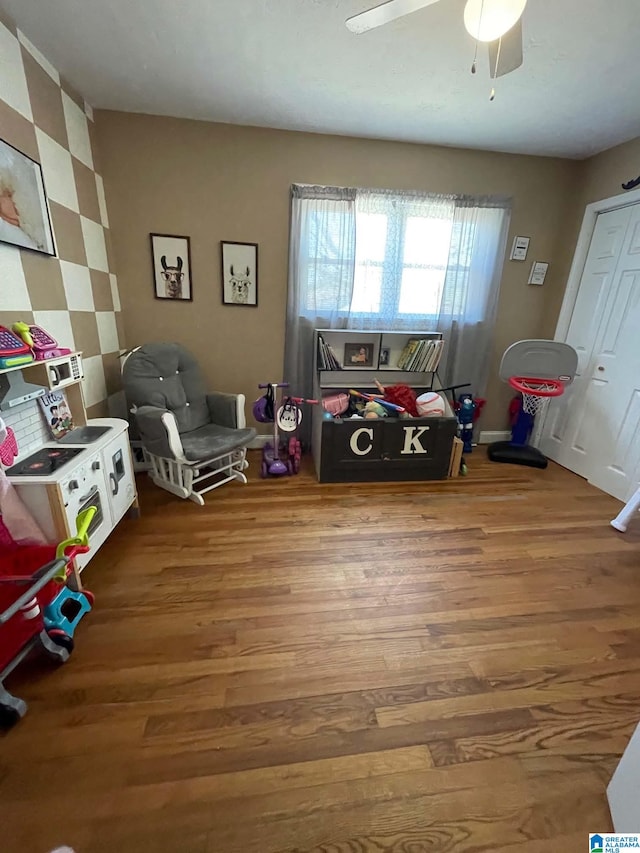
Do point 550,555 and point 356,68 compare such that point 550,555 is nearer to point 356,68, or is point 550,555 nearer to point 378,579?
point 378,579

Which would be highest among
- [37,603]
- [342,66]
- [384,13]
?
[342,66]

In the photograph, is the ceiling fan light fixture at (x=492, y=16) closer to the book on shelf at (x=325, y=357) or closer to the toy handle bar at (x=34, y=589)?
the book on shelf at (x=325, y=357)

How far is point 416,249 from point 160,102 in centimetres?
202

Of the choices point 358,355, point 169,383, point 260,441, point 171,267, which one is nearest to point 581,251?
point 358,355

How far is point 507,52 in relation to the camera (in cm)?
129

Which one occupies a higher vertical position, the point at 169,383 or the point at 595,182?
the point at 595,182

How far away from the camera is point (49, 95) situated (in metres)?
1.84

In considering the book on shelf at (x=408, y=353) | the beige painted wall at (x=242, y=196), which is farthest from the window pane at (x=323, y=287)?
the book on shelf at (x=408, y=353)

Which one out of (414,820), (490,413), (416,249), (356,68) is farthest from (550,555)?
(356,68)

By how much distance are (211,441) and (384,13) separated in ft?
7.11

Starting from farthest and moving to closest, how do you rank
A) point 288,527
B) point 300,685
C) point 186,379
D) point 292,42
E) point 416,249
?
point 416,249 < point 186,379 < point 288,527 < point 292,42 < point 300,685

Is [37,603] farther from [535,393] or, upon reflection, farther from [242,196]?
[535,393]

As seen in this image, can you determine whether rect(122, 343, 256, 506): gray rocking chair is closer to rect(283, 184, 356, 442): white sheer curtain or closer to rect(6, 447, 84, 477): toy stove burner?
rect(6, 447, 84, 477): toy stove burner

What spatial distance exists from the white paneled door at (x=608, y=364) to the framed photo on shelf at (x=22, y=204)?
150 inches
